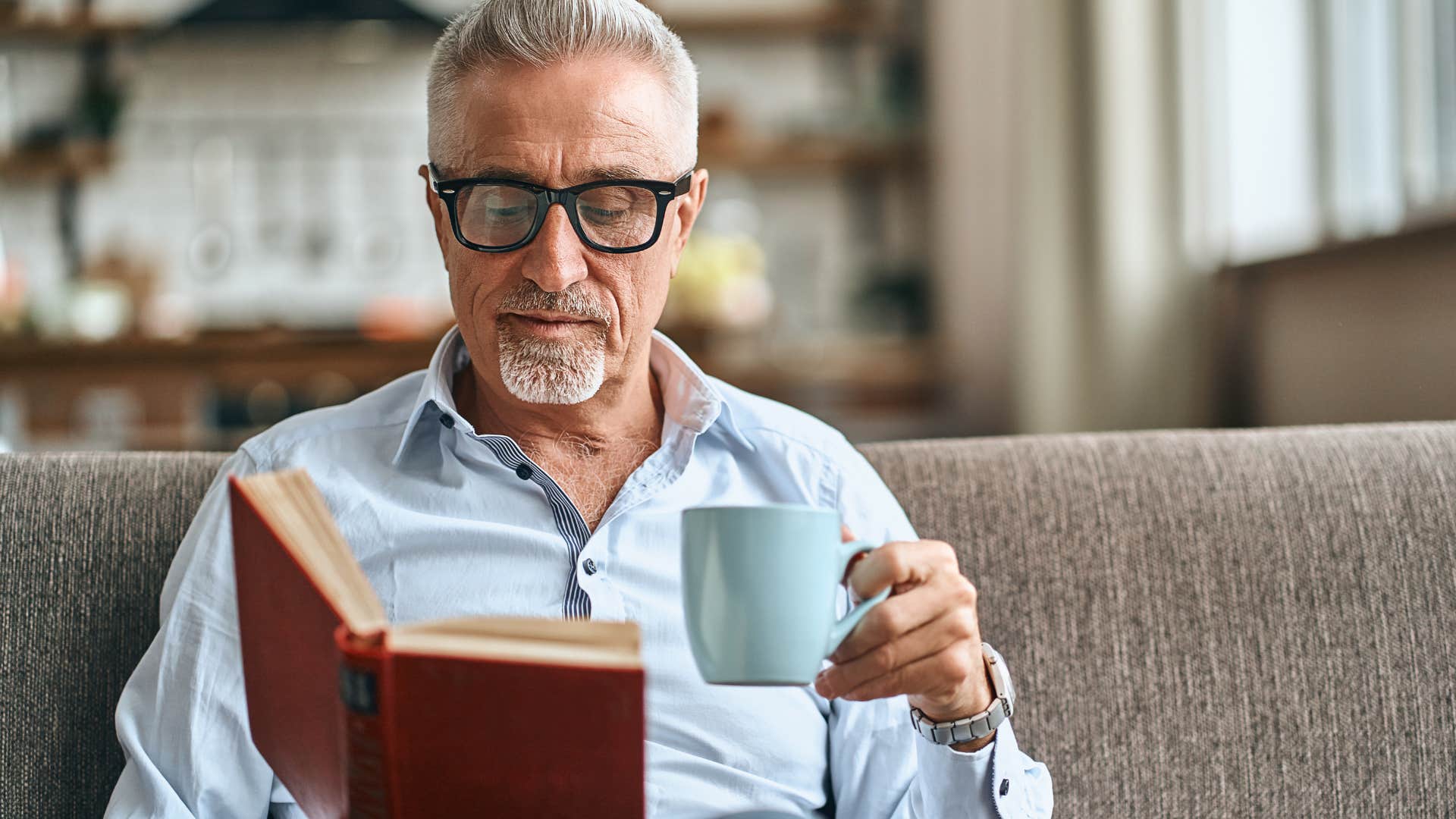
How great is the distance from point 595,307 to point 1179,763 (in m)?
0.62

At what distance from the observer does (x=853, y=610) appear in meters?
0.71

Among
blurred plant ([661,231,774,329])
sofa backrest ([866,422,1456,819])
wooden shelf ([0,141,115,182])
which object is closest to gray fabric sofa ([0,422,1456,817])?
sofa backrest ([866,422,1456,819])

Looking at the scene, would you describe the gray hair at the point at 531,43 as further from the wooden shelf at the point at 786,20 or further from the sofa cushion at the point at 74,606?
the wooden shelf at the point at 786,20

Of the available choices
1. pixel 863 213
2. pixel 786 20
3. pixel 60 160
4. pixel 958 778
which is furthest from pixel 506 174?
pixel 60 160

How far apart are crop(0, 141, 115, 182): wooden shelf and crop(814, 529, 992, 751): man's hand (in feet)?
14.8

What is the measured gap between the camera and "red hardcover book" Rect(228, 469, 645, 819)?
1.98 feet

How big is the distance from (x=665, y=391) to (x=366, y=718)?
2.13 ft

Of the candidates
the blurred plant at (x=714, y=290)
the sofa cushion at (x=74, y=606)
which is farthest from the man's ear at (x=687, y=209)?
the blurred plant at (x=714, y=290)

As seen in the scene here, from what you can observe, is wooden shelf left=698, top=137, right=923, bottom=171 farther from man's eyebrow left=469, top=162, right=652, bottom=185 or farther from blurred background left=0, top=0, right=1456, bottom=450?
man's eyebrow left=469, top=162, right=652, bottom=185

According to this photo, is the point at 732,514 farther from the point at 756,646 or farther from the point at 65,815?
the point at 65,815

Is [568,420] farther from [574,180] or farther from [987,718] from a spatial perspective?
[987,718]

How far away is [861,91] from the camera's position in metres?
4.80

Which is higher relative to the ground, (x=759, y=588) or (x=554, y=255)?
(x=554, y=255)

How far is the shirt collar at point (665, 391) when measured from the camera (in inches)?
43.3
